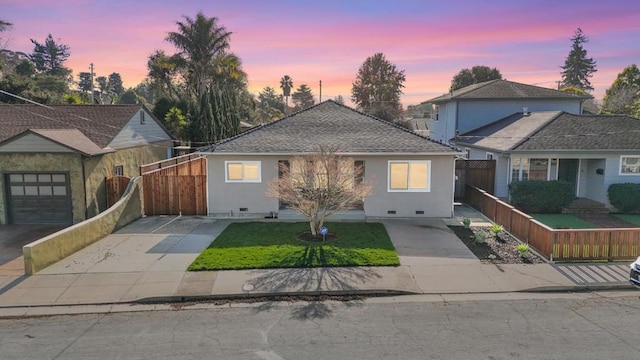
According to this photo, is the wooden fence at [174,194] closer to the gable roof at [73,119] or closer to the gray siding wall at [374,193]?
the gray siding wall at [374,193]

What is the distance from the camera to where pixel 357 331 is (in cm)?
802

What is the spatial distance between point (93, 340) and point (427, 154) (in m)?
12.6

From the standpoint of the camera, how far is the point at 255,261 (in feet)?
38.6

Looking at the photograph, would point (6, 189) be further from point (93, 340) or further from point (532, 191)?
point (532, 191)

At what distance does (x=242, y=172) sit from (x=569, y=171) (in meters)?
16.7

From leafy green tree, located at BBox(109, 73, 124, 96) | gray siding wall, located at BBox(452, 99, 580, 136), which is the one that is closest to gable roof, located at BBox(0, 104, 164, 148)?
gray siding wall, located at BBox(452, 99, 580, 136)

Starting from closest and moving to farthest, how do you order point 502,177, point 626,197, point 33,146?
point 33,146
point 626,197
point 502,177

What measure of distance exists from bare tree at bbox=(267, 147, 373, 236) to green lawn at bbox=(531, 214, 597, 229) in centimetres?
839

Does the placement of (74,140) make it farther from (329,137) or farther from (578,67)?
(578,67)

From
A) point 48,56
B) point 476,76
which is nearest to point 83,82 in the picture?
point 48,56

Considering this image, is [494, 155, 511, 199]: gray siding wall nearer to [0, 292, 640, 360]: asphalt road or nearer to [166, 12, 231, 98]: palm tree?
[0, 292, 640, 360]: asphalt road

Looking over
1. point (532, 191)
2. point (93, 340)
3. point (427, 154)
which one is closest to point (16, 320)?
point (93, 340)

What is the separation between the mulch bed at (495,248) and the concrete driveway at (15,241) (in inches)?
511

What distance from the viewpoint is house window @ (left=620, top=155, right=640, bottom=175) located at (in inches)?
773
